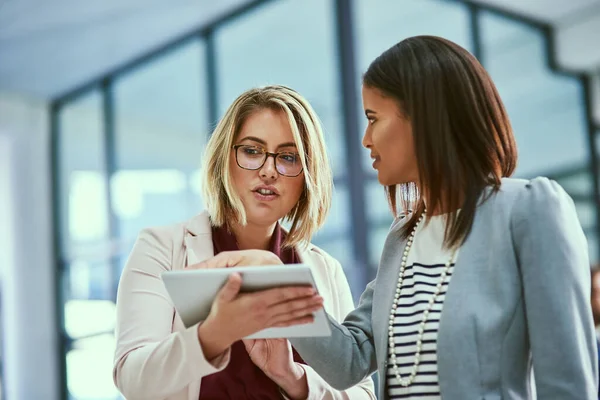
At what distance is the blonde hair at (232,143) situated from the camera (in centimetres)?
187

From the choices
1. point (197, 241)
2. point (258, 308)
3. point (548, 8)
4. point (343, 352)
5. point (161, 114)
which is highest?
point (548, 8)

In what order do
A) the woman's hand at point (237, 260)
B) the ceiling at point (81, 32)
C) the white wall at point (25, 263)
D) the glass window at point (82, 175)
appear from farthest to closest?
the white wall at point (25, 263) < the glass window at point (82, 175) < the ceiling at point (81, 32) < the woman's hand at point (237, 260)

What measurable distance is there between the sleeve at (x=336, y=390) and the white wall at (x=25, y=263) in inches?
259

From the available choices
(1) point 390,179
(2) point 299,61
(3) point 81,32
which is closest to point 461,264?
(1) point 390,179

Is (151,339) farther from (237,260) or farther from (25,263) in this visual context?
(25,263)

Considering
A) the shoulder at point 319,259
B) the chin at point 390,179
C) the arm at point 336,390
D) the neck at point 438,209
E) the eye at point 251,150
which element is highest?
the eye at point 251,150

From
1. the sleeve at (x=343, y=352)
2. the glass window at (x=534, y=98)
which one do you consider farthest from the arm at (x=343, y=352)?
the glass window at (x=534, y=98)

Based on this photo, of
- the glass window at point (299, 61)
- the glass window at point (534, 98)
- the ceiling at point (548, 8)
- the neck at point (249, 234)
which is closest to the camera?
the neck at point (249, 234)

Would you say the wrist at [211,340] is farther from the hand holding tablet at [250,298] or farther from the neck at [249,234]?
the neck at [249,234]

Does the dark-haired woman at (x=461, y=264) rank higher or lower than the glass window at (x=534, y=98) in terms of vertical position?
lower

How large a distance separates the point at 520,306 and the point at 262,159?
0.80 meters

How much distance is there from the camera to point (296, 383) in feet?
5.44

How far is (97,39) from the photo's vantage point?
6.56 m

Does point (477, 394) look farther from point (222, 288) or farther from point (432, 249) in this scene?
point (222, 288)
